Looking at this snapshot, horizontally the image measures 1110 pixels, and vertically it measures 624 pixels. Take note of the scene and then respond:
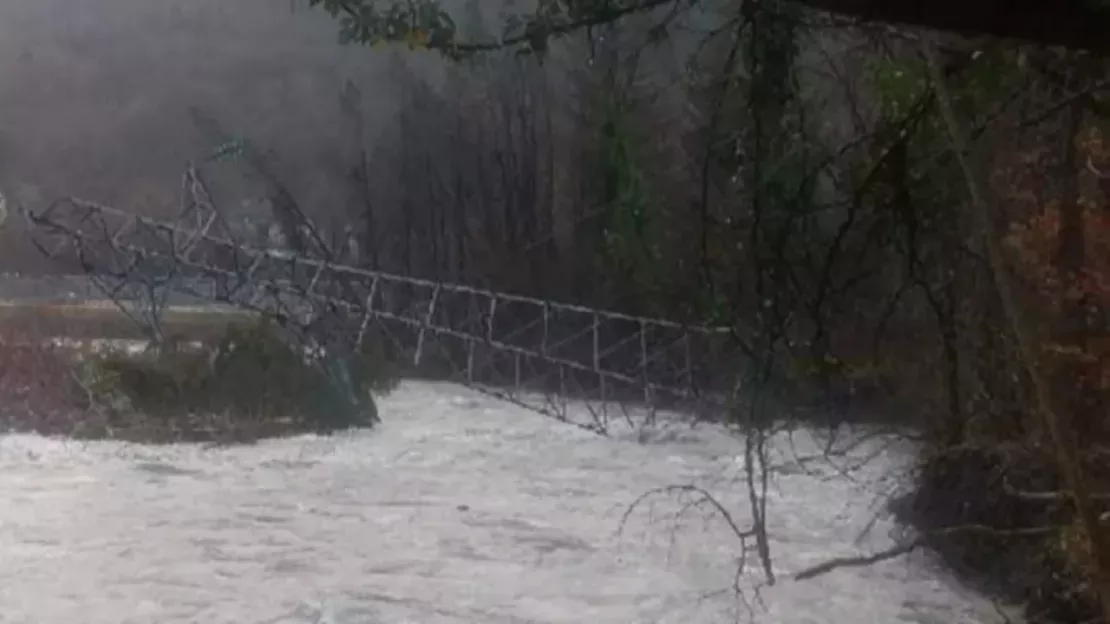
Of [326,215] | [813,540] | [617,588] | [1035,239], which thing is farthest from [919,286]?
[326,215]

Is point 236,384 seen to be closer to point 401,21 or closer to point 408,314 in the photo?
point 408,314

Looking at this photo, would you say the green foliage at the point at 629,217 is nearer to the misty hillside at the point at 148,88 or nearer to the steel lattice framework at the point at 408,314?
the steel lattice framework at the point at 408,314

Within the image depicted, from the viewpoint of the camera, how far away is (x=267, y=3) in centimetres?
110

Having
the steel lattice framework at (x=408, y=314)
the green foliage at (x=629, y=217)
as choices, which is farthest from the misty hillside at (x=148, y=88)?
the green foliage at (x=629, y=217)

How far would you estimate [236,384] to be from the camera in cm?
109

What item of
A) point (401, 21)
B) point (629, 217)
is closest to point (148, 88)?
point (401, 21)

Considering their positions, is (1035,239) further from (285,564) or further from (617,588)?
(285,564)

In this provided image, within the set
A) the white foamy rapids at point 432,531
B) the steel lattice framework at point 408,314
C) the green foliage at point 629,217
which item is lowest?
the white foamy rapids at point 432,531

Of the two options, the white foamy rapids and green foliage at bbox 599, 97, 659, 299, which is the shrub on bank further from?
green foliage at bbox 599, 97, 659, 299

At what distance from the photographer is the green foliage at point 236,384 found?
109cm

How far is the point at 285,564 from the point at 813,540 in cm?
43

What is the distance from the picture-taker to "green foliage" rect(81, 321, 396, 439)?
3.56 ft

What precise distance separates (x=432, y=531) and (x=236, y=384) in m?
0.22

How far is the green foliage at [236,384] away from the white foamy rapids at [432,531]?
2 cm
